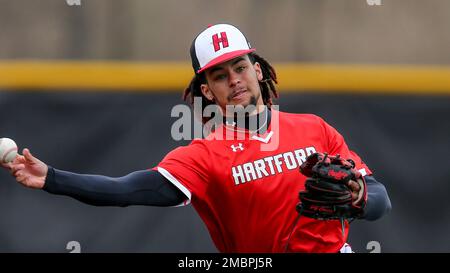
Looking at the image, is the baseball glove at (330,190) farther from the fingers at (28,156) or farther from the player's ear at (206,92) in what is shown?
the fingers at (28,156)

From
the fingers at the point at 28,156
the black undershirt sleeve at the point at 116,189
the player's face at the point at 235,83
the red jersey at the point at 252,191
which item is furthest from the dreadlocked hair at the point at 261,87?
the fingers at the point at 28,156

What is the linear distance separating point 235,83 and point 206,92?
0.25 metres

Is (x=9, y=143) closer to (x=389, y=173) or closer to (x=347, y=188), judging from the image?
(x=347, y=188)

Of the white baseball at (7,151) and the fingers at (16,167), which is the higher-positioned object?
the white baseball at (7,151)

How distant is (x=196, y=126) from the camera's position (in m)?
6.33

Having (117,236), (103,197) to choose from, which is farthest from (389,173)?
(103,197)

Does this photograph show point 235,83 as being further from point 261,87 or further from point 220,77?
point 261,87

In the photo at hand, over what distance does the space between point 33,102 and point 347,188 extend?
2879 millimetres

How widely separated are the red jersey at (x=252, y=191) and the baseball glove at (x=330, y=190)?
0.76 ft

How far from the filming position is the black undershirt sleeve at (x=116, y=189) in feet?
14.3

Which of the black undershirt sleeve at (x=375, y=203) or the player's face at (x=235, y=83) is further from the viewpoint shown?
the player's face at (x=235, y=83)

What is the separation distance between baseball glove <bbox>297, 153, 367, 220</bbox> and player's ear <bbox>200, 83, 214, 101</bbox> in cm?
74

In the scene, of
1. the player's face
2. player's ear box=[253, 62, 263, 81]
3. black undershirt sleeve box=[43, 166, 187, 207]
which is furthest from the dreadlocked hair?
black undershirt sleeve box=[43, 166, 187, 207]

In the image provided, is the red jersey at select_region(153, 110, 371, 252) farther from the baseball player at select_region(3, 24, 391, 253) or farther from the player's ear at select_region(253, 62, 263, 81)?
the player's ear at select_region(253, 62, 263, 81)
